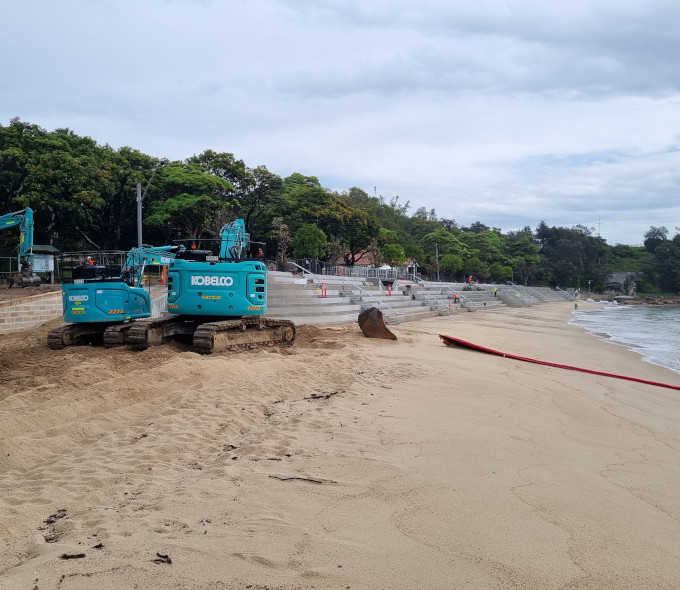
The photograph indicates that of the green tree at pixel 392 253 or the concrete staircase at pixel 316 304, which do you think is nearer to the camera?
the concrete staircase at pixel 316 304

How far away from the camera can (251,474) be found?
4.27 metres

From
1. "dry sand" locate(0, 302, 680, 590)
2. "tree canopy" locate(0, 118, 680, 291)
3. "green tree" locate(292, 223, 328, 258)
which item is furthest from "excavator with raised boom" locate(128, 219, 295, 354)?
"green tree" locate(292, 223, 328, 258)

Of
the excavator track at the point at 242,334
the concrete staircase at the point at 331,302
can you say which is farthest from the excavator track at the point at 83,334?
the concrete staircase at the point at 331,302

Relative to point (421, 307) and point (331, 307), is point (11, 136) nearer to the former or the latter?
point (331, 307)

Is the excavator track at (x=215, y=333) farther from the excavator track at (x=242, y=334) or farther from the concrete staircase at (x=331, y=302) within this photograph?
the concrete staircase at (x=331, y=302)

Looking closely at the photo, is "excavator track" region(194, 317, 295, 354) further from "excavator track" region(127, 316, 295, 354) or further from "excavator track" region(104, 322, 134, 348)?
"excavator track" region(104, 322, 134, 348)

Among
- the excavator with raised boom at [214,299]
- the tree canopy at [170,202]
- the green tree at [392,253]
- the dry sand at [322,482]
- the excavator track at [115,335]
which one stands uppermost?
the tree canopy at [170,202]

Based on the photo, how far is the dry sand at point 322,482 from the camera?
2924mm

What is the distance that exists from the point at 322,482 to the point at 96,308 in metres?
8.57

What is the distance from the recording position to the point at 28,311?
1566 cm

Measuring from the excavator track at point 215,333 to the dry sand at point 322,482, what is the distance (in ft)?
3.91

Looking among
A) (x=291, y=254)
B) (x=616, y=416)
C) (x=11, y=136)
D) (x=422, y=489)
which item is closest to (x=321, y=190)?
(x=291, y=254)

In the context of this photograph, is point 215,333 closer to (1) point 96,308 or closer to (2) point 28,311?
(1) point 96,308

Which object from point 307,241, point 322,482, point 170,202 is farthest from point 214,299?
point 307,241
